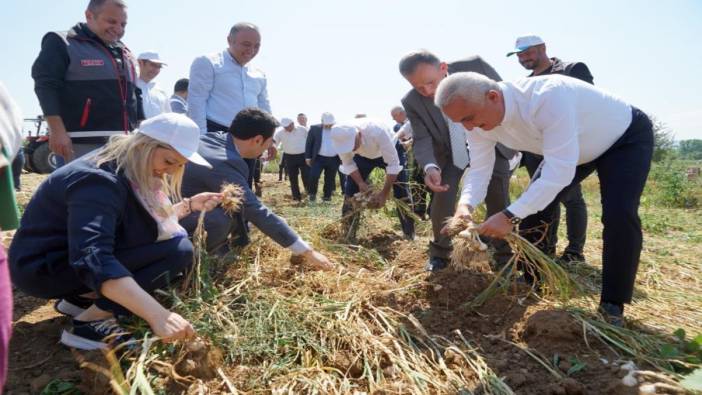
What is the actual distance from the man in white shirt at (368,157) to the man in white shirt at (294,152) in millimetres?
3582

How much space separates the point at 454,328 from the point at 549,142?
99 centimetres

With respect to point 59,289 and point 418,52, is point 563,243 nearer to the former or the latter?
point 418,52

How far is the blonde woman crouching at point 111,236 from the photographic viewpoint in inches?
67.4

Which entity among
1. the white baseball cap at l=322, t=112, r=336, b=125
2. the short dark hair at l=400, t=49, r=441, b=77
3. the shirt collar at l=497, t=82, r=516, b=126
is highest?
the short dark hair at l=400, t=49, r=441, b=77

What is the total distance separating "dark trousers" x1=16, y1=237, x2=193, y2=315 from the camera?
81.4 inches

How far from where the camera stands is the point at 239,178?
2.88 metres

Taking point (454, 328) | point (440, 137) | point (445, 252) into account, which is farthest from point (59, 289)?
point (440, 137)

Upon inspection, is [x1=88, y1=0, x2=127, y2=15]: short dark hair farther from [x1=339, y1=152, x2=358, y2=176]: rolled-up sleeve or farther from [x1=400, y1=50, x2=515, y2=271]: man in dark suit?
[x1=339, y1=152, x2=358, y2=176]: rolled-up sleeve

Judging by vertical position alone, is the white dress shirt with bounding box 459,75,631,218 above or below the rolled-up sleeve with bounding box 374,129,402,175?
above

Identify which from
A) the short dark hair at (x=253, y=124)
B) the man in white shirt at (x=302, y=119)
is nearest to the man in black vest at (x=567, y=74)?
the short dark hair at (x=253, y=124)

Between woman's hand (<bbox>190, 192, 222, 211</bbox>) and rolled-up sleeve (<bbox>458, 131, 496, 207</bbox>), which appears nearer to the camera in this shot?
woman's hand (<bbox>190, 192, 222, 211</bbox>)

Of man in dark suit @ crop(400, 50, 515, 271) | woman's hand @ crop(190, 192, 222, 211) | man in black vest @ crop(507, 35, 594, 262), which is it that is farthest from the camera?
man in black vest @ crop(507, 35, 594, 262)

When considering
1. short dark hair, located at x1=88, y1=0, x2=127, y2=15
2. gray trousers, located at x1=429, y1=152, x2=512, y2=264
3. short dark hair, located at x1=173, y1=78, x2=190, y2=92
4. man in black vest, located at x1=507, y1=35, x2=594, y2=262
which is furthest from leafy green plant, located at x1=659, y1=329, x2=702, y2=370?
short dark hair, located at x1=173, y1=78, x2=190, y2=92

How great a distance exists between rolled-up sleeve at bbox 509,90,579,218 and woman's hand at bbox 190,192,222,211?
1.52 metres
